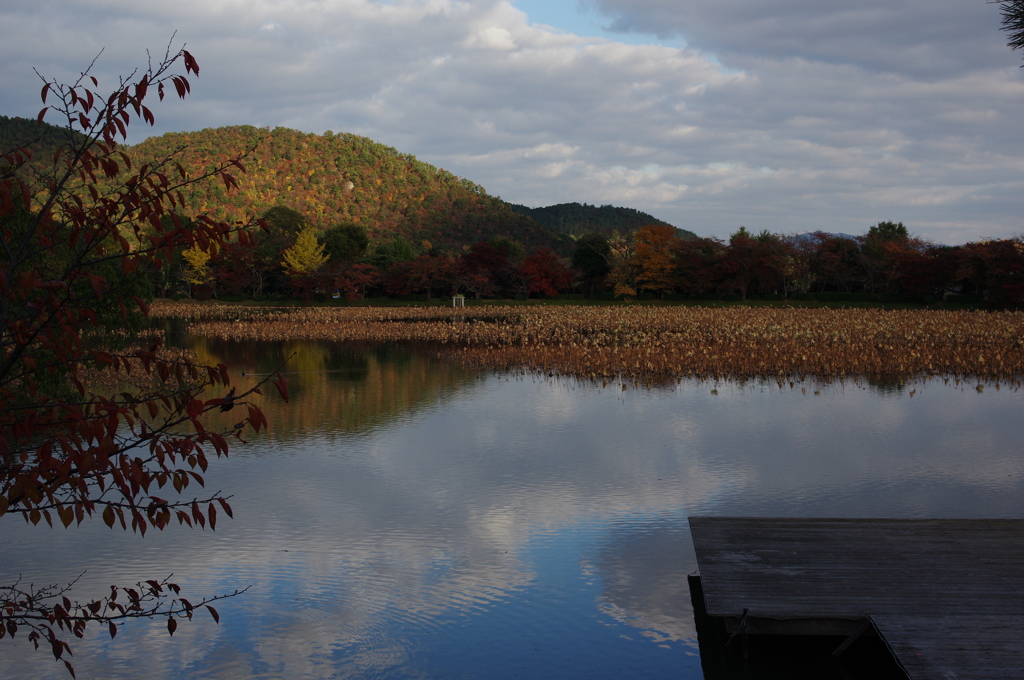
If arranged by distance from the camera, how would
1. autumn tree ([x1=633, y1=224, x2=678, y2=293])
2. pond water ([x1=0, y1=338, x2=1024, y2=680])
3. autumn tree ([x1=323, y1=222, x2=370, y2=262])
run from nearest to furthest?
pond water ([x1=0, y1=338, x2=1024, y2=680]), autumn tree ([x1=633, y1=224, x2=678, y2=293]), autumn tree ([x1=323, y1=222, x2=370, y2=262])

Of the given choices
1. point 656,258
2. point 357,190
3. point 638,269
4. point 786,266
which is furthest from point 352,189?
point 786,266

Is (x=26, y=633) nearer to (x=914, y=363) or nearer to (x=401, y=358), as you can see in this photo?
(x=401, y=358)

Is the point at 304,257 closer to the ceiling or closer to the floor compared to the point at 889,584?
closer to the ceiling

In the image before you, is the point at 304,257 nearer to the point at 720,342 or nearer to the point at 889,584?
the point at 720,342

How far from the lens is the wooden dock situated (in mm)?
5621

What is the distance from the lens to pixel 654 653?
23.1 ft

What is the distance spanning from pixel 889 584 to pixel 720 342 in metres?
22.0

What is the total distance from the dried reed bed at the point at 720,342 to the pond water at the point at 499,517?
3384 millimetres

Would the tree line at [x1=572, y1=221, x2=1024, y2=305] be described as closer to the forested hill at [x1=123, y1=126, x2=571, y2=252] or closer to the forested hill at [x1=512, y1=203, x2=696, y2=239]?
the forested hill at [x1=123, y1=126, x2=571, y2=252]

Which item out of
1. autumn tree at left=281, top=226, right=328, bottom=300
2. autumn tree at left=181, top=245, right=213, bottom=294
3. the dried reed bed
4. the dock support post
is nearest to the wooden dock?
the dock support post

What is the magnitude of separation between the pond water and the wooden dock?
91 cm

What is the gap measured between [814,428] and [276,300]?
66334 millimetres

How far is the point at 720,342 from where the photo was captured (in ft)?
92.1

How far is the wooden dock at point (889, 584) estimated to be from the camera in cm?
562
